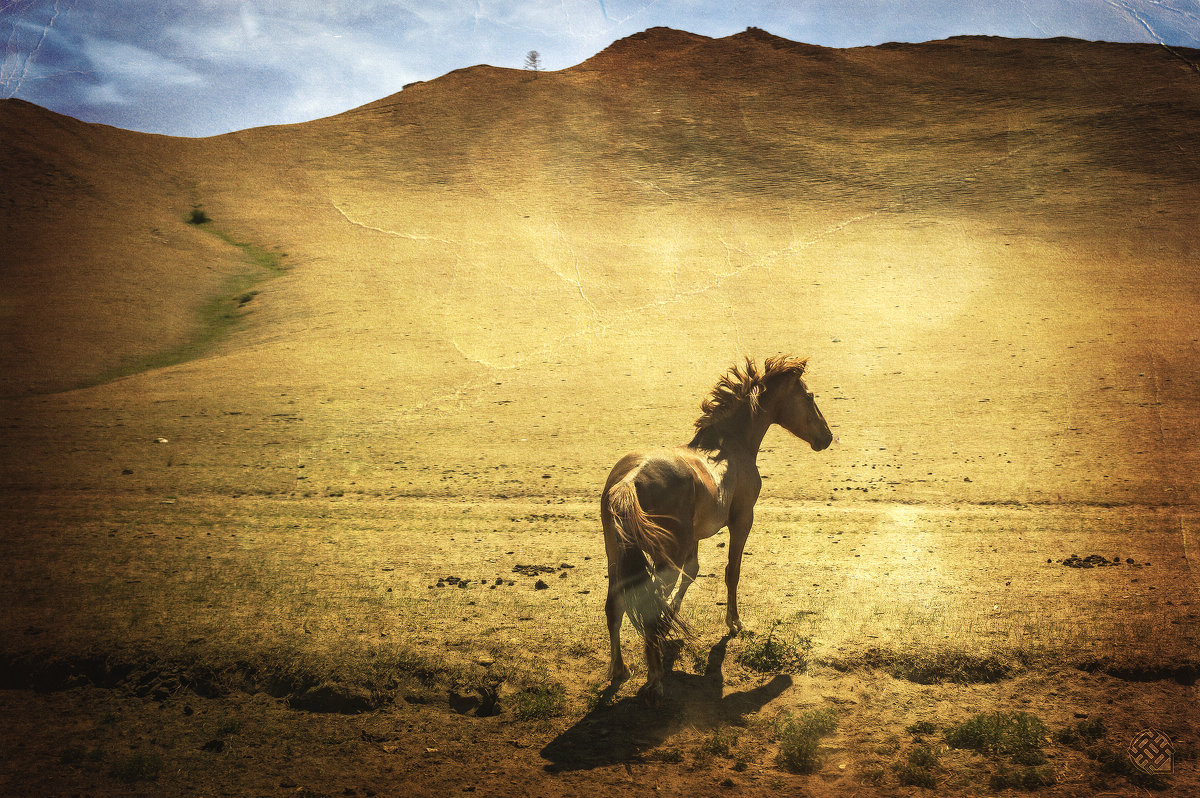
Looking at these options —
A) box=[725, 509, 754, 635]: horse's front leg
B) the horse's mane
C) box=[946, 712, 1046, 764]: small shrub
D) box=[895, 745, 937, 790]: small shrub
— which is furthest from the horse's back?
box=[946, 712, 1046, 764]: small shrub

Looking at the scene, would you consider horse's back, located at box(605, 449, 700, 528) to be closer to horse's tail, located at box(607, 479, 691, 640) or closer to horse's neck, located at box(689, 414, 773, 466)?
horse's tail, located at box(607, 479, 691, 640)

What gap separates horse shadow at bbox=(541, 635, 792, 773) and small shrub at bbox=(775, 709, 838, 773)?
1.07 ft

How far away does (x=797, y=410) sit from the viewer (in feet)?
22.1

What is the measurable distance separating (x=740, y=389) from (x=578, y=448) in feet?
20.4

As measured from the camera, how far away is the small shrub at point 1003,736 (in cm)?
423

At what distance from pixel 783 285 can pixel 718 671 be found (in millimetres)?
19779

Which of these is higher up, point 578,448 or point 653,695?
point 578,448

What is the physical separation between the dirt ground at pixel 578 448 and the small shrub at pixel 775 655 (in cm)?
7

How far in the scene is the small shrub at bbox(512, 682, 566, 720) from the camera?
4840 mm

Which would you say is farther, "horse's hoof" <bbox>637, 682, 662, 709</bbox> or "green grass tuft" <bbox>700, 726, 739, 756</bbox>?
→ "horse's hoof" <bbox>637, 682, 662, 709</bbox>

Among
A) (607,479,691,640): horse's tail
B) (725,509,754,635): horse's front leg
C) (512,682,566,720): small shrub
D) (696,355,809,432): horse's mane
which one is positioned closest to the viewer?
(607,479,691,640): horse's tail

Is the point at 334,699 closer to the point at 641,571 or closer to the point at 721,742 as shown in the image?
the point at 641,571

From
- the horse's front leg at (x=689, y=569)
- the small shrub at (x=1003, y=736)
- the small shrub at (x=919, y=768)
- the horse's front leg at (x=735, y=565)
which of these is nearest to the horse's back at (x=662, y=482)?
the horse's front leg at (x=689, y=569)

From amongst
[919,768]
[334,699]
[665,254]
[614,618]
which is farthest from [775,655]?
[665,254]
